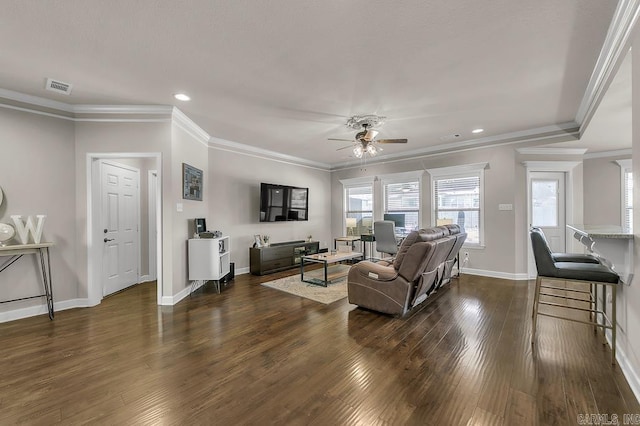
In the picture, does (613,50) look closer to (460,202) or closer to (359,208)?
(460,202)

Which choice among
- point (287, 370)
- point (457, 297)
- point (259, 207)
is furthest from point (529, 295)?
point (259, 207)

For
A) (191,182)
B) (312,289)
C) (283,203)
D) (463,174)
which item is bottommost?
(312,289)

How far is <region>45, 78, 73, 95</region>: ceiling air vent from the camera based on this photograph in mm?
2869

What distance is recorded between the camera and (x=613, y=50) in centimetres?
222

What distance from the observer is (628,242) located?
1.93 metres

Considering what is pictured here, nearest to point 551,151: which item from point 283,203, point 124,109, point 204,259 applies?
point 283,203

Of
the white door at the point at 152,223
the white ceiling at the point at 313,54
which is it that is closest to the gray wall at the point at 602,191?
the white ceiling at the point at 313,54

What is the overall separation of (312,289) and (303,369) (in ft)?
7.23

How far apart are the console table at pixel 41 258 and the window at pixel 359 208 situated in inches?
213

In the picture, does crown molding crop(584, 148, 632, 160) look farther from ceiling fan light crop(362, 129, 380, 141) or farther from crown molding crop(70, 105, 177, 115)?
crown molding crop(70, 105, 177, 115)

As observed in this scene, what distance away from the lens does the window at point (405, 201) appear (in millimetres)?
6223

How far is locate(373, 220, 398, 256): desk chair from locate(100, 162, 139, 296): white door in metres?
4.67

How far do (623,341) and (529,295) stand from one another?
2.00 m

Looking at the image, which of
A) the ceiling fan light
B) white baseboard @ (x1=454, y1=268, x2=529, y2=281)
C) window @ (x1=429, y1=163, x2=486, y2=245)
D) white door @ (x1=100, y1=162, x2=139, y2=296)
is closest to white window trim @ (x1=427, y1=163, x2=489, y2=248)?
window @ (x1=429, y1=163, x2=486, y2=245)
